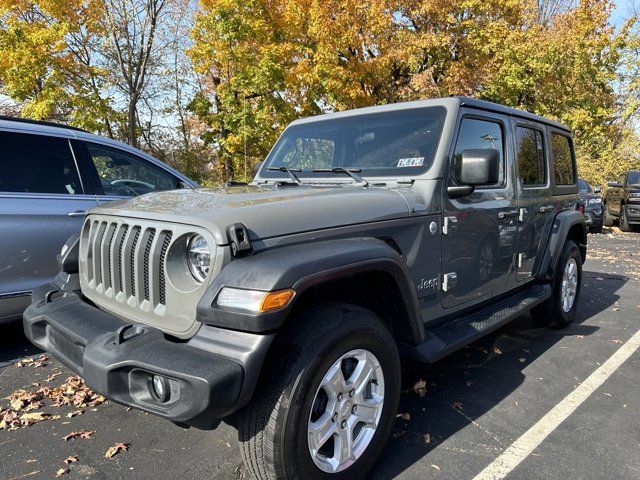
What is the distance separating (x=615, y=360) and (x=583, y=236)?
160 centimetres

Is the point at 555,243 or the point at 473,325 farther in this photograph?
the point at 555,243

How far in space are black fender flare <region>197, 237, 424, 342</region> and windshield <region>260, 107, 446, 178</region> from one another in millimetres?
1046

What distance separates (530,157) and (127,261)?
3600 mm

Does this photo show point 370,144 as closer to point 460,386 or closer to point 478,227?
point 478,227

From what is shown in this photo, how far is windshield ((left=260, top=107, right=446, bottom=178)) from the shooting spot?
10.3 ft

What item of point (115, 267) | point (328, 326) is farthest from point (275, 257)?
point (115, 267)

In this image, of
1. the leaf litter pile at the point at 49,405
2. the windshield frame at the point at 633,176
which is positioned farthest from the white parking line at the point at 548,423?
the windshield frame at the point at 633,176

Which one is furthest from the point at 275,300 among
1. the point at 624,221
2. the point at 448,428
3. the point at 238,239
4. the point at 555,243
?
the point at 624,221

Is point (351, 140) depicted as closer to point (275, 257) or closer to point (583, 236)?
point (275, 257)

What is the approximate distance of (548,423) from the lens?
3.02 meters

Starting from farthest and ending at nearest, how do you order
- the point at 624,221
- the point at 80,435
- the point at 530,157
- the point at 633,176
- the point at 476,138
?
the point at 624,221 → the point at 633,176 → the point at 530,157 → the point at 476,138 → the point at 80,435

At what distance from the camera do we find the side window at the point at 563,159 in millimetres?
4828

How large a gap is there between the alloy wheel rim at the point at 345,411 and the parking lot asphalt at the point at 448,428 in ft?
1.04

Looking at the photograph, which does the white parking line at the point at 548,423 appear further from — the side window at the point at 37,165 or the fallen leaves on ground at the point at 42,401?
the side window at the point at 37,165
